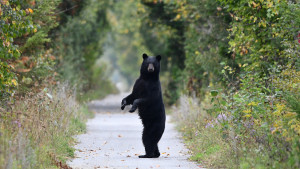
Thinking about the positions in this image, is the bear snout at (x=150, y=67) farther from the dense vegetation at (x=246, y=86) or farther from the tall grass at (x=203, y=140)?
the tall grass at (x=203, y=140)

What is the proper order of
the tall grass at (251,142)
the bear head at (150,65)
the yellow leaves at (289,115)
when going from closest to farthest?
the tall grass at (251,142)
the yellow leaves at (289,115)
the bear head at (150,65)

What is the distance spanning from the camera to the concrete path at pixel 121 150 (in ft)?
36.3

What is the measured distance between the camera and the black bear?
39.5 ft

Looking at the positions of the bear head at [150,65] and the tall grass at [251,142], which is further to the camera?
the bear head at [150,65]

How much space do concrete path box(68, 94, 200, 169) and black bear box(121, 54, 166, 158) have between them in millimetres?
427

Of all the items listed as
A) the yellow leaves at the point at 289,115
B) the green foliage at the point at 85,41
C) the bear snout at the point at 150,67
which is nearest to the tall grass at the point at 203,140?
the yellow leaves at the point at 289,115

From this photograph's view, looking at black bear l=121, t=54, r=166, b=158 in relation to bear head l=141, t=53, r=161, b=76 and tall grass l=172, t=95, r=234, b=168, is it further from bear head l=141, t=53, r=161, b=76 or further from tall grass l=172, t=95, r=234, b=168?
tall grass l=172, t=95, r=234, b=168

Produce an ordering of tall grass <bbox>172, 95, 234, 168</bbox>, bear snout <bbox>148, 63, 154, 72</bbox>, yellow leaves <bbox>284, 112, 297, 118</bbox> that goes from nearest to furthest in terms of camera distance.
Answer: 1. yellow leaves <bbox>284, 112, 297, 118</bbox>
2. tall grass <bbox>172, 95, 234, 168</bbox>
3. bear snout <bbox>148, 63, 154, 72</bbox>

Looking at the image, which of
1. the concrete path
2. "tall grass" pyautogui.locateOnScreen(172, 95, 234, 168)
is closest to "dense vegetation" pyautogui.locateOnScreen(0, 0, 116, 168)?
the concrete path

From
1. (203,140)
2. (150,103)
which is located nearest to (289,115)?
(150,103)

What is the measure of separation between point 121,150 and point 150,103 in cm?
224

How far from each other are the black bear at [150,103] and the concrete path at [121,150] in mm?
427

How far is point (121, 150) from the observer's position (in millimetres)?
13852

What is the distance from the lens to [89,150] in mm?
13477
